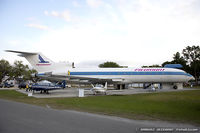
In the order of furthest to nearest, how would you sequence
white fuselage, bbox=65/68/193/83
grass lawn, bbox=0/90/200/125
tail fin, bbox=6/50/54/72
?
1. tail fin, bbox=6/50/54/72
2. white fuselage, bbox=65/68/193/83
3. grass lawn, bbox=0/90/200/125

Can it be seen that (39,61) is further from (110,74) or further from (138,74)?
(138,74)

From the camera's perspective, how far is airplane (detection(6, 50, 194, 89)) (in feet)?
121

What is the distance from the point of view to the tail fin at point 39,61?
38.7 meters

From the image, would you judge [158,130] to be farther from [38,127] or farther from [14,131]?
[14,131]

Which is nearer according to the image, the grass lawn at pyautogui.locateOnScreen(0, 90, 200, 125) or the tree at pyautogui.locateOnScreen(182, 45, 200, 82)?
the grass lawn at pyautogui.locateOnScreen(0, 90, 200, 125)

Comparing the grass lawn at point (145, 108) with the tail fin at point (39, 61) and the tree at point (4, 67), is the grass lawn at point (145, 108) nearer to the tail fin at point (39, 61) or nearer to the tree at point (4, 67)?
the tail fin at point (39, 61)

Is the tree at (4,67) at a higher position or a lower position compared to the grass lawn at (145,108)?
higher

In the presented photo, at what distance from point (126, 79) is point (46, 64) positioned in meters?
18.3

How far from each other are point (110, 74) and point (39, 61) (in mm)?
16172

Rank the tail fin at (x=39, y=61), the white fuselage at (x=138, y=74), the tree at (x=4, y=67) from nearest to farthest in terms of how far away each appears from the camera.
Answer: the white fuselage at (x=138, y=74) < the tail fin at (x=39, y=61) < the tree at (x=4, y=67)

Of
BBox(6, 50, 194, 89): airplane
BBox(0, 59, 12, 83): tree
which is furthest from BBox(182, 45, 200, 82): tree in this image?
BBox(0, 59, 12, 83): tree

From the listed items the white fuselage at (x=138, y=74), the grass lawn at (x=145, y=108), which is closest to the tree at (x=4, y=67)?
the white fuselage at (x=138, y=74)

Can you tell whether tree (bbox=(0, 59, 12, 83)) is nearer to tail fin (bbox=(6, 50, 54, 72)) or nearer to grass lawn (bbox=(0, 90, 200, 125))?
tail fin (bbox=(6, 50, 54, 72))

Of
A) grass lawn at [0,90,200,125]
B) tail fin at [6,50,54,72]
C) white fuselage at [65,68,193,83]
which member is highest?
tail fin at [6,50,54,72]
